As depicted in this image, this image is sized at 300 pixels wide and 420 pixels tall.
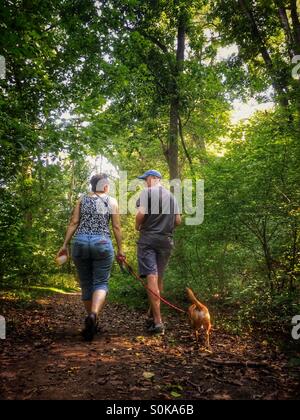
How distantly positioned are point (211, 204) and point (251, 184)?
980 mm

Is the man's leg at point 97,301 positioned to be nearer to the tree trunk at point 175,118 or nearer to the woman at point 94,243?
the woman at point 94,243

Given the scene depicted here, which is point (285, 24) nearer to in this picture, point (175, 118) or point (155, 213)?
point (175, 118)

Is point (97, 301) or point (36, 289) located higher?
point (97, 301)

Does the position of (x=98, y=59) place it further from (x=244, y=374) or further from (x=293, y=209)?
(x=244, y=374)

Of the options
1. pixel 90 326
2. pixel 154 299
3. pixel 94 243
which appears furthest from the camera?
pixel 154 299

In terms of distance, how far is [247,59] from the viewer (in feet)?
46.9

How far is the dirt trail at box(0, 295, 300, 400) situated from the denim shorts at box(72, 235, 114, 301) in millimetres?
698

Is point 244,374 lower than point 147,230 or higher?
lower

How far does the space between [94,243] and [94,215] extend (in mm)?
410

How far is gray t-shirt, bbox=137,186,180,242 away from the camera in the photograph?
5.19m

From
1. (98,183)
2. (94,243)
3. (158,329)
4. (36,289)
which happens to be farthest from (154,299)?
(36,289)

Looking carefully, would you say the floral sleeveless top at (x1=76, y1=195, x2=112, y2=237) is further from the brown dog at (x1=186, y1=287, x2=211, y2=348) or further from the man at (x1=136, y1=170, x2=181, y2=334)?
the brown dog at (x1=186, y1=287, x2=211, y2=348)

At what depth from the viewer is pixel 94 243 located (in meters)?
4.53

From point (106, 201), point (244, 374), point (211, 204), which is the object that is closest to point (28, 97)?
point (106, 201)
